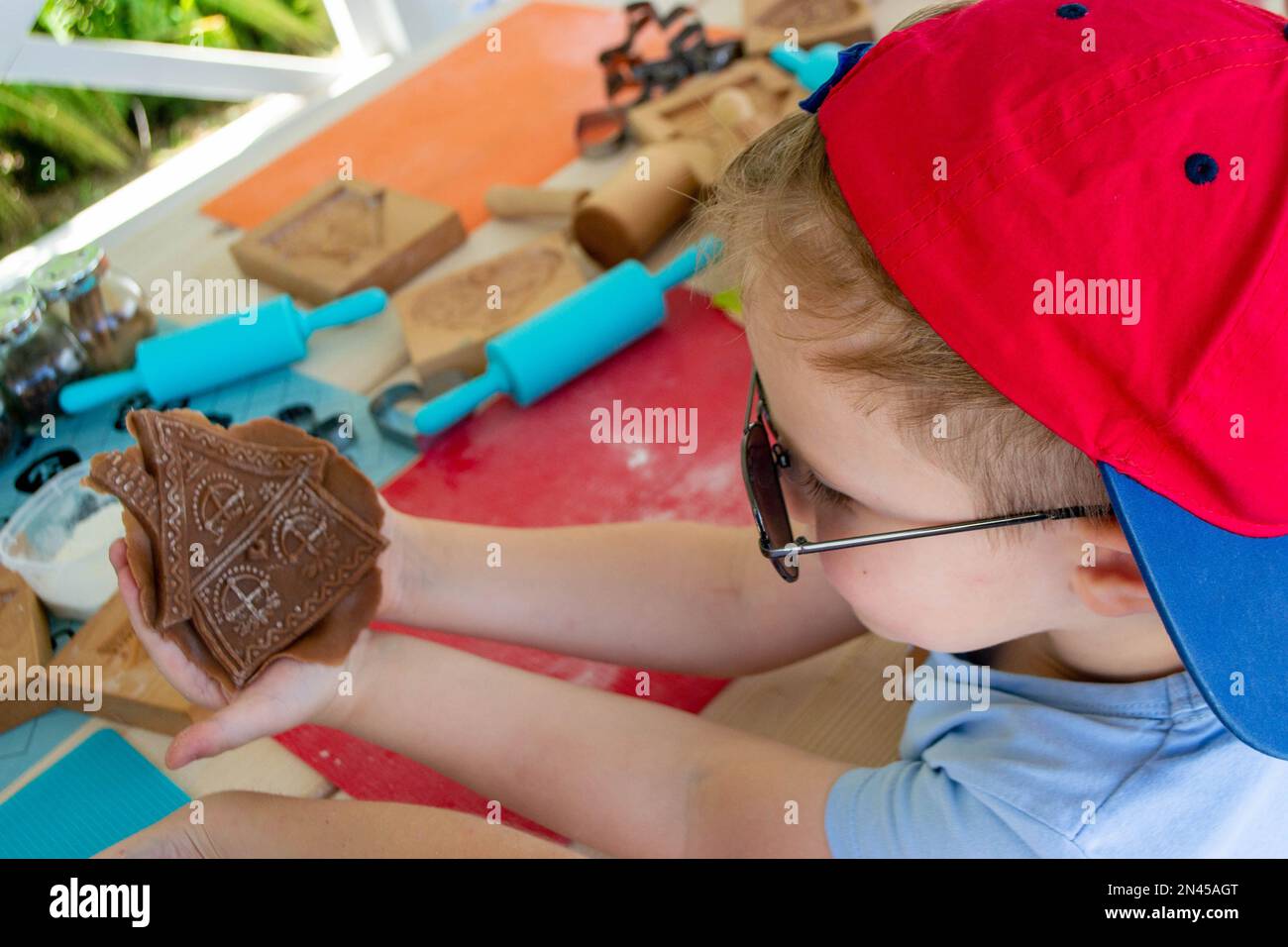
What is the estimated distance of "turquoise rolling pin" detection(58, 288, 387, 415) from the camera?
1215 millimetres

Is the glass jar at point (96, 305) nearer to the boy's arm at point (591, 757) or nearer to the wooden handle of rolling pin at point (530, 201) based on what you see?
the wooden handle of rolling pin at point (530, 201)

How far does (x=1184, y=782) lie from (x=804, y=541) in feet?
0.82

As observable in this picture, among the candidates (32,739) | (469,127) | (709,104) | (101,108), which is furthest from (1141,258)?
(101,108)

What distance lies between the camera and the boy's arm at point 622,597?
0.92 metres

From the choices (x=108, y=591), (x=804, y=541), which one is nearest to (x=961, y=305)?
(x=804, y=541)

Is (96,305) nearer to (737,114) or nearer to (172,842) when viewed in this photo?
(172,842)


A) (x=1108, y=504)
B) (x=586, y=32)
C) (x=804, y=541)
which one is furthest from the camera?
(x=586, y=32)

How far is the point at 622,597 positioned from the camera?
0.94 meters

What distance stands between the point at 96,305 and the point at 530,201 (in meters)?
0.54

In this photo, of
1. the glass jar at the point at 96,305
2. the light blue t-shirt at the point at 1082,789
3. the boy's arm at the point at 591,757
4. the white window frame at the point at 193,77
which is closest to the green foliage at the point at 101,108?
the white window frame at the point at 193,77

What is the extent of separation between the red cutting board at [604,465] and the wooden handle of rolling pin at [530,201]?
244 mm

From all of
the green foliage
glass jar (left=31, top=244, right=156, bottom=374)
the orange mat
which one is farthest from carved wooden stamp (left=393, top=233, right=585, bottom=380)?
the green foliage
